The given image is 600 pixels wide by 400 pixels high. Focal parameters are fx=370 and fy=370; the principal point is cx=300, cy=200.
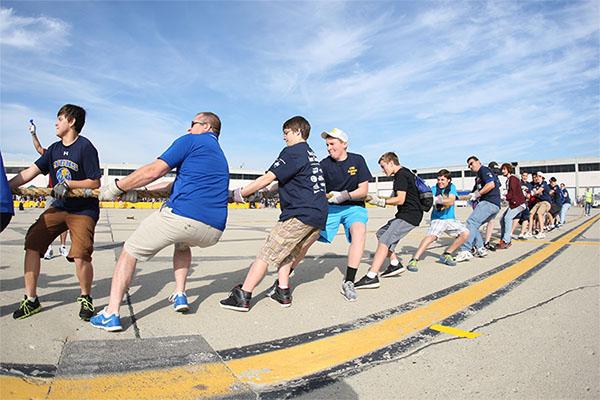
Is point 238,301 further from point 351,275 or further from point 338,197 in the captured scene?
point 338,197

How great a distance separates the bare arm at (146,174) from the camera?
2.64m

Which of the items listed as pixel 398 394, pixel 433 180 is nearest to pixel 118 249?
pixel 398 394

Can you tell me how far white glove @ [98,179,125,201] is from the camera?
2869 mm

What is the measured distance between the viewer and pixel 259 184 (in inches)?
129

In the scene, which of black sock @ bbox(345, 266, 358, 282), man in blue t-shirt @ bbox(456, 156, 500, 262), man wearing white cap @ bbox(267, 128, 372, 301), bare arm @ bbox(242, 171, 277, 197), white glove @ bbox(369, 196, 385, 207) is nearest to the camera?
bare arm @ bbox(242, 171, 277, 197)

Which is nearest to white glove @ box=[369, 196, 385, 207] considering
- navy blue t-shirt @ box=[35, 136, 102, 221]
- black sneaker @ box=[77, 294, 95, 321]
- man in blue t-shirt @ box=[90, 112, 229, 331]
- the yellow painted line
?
the yellow painted line

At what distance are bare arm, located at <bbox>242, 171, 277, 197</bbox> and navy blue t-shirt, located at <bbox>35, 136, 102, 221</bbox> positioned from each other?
1.25m

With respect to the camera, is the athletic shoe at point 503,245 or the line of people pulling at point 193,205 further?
the athletic shoe at point 503,245

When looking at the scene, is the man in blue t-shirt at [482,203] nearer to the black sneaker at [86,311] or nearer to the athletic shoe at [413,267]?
the athletic shoe at [413,267]

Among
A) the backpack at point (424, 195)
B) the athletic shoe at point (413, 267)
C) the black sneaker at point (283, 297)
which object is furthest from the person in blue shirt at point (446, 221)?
the black sneaker at point (283, 297)

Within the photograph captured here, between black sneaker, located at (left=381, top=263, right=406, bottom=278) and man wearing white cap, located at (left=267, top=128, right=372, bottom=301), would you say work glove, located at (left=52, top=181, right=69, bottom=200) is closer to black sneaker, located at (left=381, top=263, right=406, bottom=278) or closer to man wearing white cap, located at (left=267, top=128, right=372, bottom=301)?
man wearing white cap, located at (left=267, top=128, right=372, bottom=301)

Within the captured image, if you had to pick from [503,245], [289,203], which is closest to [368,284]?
[289,203]

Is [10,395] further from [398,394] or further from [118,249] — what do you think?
[118,249]

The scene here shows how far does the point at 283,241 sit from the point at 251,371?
1453mm
